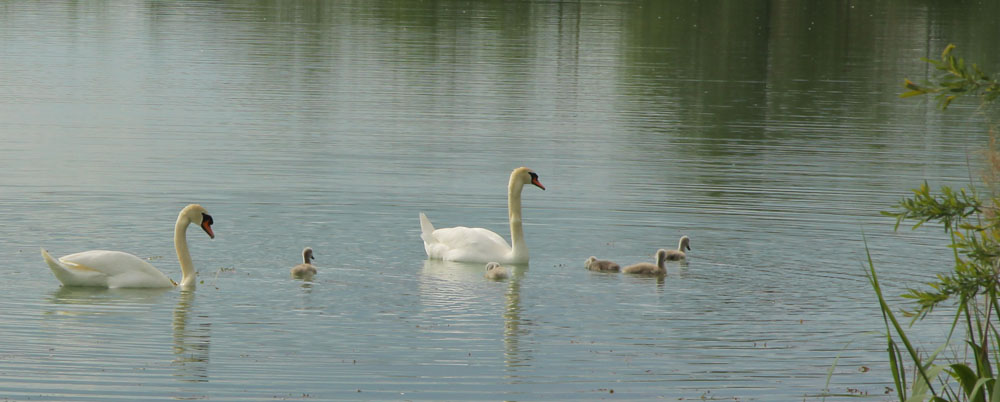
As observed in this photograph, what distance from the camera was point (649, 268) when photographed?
13711mm

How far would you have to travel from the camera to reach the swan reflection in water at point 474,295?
10805 mm

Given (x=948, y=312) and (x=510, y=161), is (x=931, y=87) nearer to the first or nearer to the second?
(x=948, y=312)

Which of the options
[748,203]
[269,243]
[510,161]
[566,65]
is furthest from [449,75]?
[269,243]

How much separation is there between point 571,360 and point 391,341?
136 cm

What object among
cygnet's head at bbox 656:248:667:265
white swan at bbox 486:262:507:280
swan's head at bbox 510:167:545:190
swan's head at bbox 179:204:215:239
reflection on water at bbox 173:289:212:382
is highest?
swan's head at bbox 510:167:545:190

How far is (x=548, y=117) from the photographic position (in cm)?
2836

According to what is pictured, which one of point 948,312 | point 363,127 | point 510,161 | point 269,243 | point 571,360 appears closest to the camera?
point 571,360

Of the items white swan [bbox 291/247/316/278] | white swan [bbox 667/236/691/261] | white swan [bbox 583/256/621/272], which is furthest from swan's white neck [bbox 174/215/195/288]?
white swan [bbox 667/236/691/261]

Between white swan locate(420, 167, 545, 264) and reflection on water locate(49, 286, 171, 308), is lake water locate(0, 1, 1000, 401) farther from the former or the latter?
white swan locate(420, 167, 545, 264)

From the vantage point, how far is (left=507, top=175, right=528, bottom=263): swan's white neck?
14.5m

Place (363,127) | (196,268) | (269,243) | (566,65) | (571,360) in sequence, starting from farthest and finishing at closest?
(566,65) → (363,127) → (269,243) → (196,268) → (571,360)

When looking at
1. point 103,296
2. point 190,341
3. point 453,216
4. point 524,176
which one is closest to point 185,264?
point 103,296

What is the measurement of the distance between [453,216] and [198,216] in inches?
162

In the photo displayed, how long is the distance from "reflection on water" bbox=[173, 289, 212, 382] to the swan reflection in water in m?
1.89
